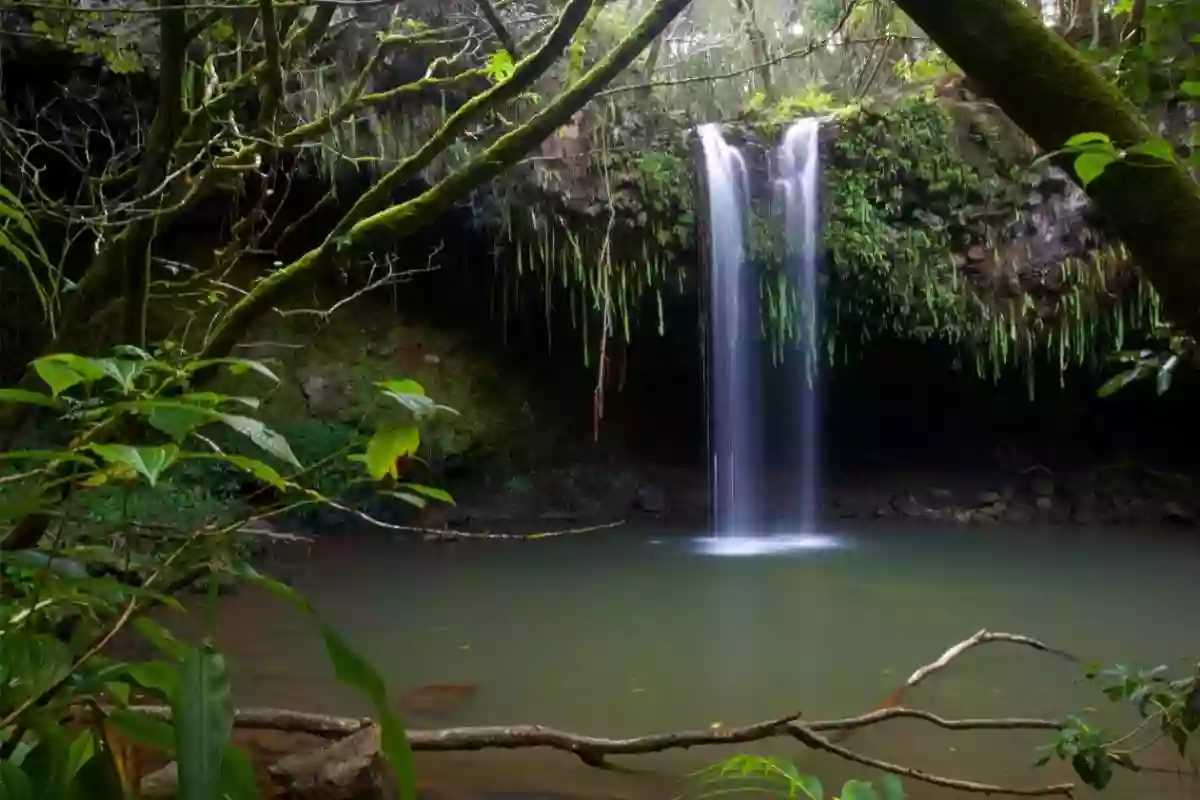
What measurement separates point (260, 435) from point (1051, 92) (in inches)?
36.0

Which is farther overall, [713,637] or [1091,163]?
[713,637]

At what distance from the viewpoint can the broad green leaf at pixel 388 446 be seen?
83 centimetres

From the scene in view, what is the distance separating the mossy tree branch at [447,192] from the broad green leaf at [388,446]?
3.88ft

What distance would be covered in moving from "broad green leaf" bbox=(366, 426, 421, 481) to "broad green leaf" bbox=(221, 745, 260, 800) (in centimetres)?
25

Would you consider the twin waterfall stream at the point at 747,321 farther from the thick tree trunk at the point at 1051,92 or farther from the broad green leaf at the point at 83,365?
the broad green leaf at the point at 83,365

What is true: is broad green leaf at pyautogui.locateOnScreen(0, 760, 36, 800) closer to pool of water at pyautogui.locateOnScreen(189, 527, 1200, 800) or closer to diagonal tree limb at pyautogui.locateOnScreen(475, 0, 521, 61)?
diagonal tree limb at pyautogui.locateOnScreen(475, 0, 521, 61)

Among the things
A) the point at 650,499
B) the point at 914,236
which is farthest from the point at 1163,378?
the point at 650,499

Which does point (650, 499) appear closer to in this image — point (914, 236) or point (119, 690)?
point (914, 236)

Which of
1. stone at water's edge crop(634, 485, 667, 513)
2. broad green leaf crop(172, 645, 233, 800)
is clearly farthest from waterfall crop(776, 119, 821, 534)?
broad green leaf crop(172, 645, 233, 800)

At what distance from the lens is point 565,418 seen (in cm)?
955

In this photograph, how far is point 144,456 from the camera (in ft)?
2.03

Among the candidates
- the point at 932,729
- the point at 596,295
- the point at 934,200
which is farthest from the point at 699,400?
the point at 932,729

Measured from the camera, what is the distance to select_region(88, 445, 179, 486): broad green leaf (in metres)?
0.60

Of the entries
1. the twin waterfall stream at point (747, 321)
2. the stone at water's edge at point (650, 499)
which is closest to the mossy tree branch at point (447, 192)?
the twin waterfall stream at point (747, 321)
